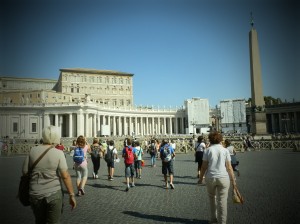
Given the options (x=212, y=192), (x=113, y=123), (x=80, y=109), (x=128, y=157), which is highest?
(x=80, y=109)

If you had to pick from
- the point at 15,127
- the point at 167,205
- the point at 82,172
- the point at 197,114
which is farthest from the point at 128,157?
the point at 197,114

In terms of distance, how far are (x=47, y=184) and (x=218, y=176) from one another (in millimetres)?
2798

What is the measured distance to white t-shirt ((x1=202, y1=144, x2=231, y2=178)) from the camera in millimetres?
4867

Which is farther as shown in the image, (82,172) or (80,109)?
(80,109)

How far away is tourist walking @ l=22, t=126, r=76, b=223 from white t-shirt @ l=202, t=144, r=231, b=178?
8.04 feet

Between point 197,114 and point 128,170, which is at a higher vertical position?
point 197,114

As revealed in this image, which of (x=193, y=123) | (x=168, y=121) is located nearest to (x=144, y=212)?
(x=193, y=123)

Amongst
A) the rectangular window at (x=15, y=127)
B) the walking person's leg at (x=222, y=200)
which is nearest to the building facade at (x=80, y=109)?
the rectangular window at (x=15, y=127)

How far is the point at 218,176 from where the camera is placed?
15.8ft

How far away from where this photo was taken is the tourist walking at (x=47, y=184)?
11.7 ft

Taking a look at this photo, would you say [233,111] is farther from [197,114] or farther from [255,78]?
[255,78]

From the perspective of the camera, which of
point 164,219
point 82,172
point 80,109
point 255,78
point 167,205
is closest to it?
point 164,219

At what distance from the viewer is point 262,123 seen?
29.9 m

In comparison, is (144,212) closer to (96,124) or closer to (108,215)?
(108,215)
